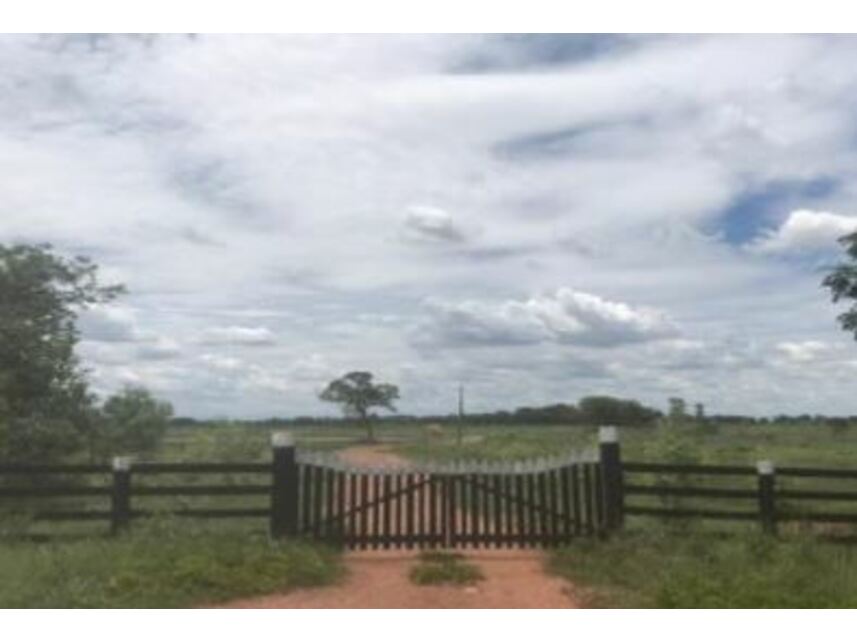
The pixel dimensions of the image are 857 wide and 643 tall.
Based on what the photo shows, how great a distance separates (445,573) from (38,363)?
8921mm

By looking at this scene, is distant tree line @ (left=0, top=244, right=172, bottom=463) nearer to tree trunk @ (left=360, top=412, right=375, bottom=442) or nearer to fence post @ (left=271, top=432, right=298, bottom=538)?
fence post @ (left=271, top=432, right=298, bottom=538)

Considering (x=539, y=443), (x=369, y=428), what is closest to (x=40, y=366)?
(x=539, y=443)

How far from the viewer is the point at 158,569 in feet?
36.1

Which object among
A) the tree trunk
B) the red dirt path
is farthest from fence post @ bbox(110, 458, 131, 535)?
the tree trunk

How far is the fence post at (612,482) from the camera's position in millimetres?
14039

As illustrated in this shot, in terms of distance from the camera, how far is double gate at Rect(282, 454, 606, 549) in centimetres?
1377

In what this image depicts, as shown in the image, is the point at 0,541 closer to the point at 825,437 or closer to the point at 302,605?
the point at 302,605

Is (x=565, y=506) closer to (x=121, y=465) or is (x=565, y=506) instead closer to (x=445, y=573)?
(x=445, y=573)

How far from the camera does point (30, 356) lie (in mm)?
Result: 17281

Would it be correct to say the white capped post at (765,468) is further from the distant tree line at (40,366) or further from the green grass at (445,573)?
the distant tree line at (40,366)

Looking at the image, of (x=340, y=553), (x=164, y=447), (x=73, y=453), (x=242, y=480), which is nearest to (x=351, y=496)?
Answer: (x=340, y=553)

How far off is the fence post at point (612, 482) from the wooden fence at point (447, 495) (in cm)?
1
